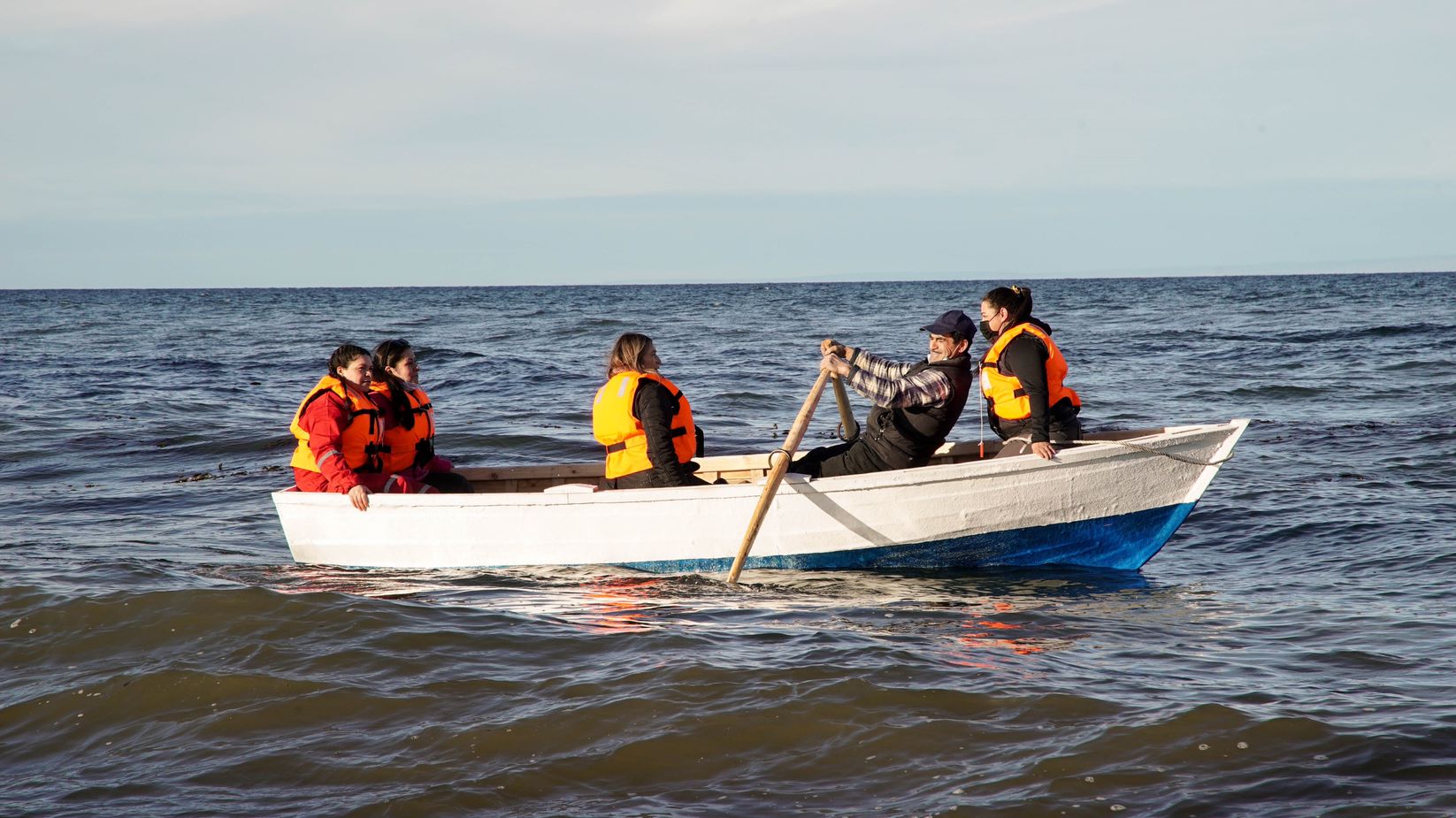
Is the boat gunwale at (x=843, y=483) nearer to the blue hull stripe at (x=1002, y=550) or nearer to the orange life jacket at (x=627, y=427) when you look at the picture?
the orange life jacket at (x=627, y=427)

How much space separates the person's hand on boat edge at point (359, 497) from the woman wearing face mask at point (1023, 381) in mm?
4034

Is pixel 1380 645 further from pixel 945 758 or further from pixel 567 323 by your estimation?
pixel 567 323

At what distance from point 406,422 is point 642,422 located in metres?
1.80

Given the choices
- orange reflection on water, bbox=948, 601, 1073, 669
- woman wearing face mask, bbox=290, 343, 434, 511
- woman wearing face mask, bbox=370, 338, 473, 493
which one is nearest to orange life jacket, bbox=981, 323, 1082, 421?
orange reflection on water, bbox=948, 601, 1073, 669

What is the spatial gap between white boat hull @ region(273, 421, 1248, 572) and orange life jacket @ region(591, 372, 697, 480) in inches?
14.7

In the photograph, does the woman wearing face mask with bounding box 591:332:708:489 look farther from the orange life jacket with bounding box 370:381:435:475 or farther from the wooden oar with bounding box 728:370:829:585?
the orange life jacket with bounding box 370:381:435:475

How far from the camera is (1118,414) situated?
15.9 meters

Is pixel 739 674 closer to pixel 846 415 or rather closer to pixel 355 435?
pixel 846 415

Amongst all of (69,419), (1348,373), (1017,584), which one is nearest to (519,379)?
(69,419)

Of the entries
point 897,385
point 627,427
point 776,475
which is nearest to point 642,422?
point 627,427

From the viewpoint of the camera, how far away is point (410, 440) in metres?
8.12

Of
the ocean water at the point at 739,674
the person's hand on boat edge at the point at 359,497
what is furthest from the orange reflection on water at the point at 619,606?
the person's hand on boat edge at the point at 359,497

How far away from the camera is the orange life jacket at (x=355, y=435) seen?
24.8 ft

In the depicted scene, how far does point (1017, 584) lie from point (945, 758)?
2.94m
